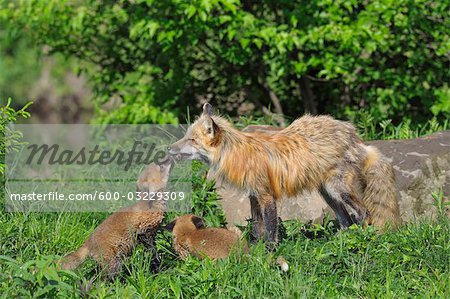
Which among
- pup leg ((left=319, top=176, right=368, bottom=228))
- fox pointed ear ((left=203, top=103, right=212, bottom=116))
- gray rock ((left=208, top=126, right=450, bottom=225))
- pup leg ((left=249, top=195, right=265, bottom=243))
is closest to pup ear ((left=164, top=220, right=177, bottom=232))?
pup leg ((left=249, top=195, right=265, bottom=243))

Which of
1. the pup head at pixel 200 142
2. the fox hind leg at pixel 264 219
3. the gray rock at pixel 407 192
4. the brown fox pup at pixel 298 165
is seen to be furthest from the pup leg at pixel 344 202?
the pup head at pixel 200 142

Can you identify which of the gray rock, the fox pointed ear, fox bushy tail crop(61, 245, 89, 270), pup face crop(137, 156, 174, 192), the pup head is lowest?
the gray rock

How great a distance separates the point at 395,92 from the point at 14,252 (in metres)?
5.85

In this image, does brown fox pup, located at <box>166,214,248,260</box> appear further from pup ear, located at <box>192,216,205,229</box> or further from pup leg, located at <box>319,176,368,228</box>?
pup leg, located at <box>319,176,368,228</box>

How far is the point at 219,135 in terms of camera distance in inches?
288

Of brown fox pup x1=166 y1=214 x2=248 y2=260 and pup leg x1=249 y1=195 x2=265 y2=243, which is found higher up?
brown fox pup x1=166 y1=214 x2=248 y2=260

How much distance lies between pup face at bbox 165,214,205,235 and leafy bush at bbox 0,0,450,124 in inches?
123

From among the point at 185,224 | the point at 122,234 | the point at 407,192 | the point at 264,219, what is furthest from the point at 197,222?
the point at 407,192

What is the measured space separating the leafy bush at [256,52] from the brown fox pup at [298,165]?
7.78ft

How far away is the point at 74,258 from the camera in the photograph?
6.36 metres

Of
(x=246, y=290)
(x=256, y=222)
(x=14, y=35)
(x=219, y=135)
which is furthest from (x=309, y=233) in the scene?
(x=14, y=35)

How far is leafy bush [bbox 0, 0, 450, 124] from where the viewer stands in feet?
32.6

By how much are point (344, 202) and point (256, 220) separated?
86cm

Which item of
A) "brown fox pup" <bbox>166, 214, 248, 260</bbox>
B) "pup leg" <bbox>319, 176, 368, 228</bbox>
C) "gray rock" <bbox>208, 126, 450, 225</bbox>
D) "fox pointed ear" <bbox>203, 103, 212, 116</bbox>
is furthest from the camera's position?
"gray rock" <bbox>208, 126, 450, 225</bbox>
